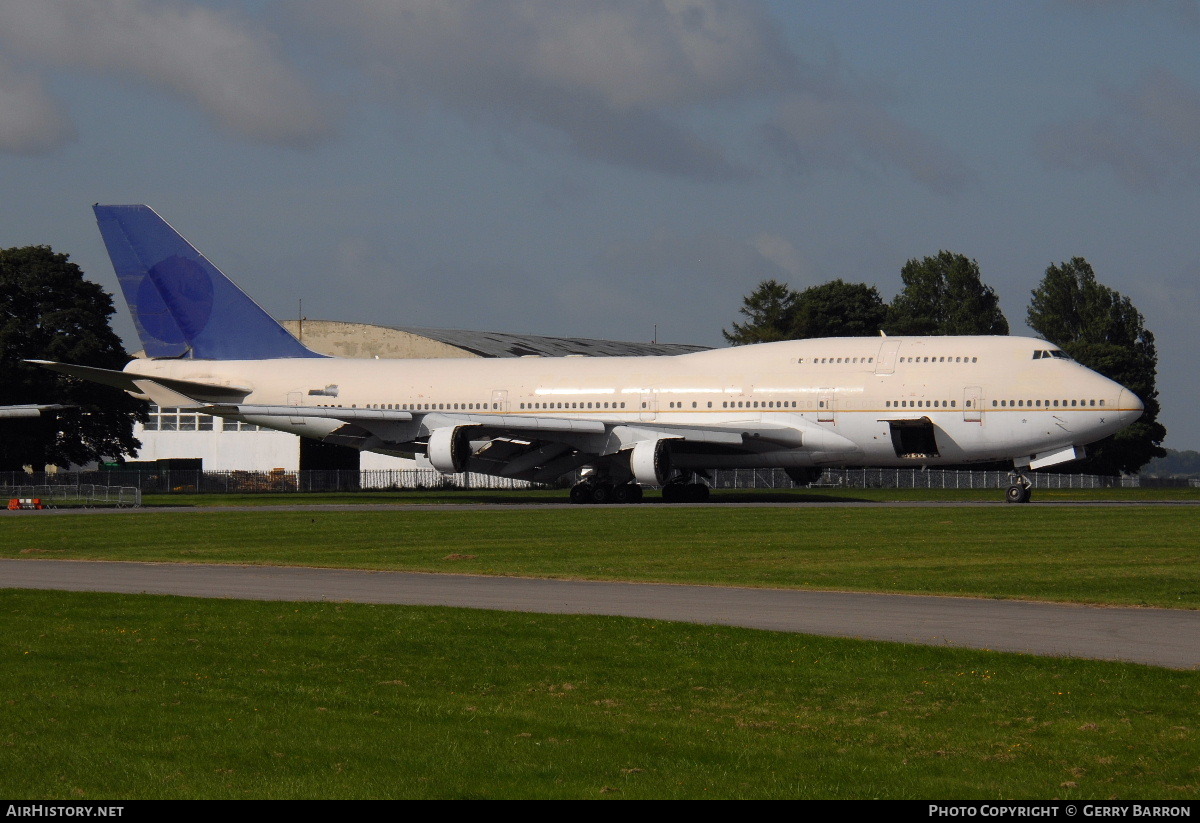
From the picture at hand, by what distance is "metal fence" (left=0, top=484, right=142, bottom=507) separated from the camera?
5644 cm

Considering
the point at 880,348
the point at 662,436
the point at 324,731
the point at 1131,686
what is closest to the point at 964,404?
the point at 880,348

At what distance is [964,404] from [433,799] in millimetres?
39143

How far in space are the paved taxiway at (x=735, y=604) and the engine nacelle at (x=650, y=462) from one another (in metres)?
23.0

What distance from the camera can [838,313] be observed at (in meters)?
104

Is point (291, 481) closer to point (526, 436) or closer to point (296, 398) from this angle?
point (296, 398)

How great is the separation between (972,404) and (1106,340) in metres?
67.6

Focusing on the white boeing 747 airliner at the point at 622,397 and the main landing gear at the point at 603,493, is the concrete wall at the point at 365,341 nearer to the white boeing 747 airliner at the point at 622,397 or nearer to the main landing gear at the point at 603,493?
the white boeing 747 airliner at the point at 622,397

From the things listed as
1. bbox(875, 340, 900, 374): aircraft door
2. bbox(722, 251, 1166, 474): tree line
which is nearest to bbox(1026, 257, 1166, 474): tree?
bbox(722, 251, 1166, 474): tree line

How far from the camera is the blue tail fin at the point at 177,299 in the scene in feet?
184

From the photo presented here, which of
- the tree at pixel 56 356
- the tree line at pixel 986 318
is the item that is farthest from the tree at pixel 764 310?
the tree at pixel 56 356

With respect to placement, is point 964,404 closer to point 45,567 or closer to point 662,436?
point 662,436

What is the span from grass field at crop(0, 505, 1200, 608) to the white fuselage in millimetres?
4417
